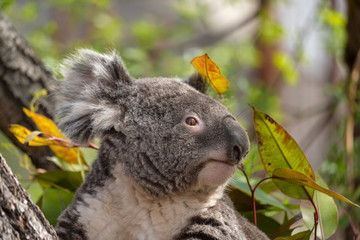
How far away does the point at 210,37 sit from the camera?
22.3 ft

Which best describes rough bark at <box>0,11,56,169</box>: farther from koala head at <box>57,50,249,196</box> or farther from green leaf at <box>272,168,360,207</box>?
green leaf at <box>272,168,360,207</box>

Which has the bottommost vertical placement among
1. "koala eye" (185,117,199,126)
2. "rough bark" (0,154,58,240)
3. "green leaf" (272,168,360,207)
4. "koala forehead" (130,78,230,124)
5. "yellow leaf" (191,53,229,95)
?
"green leaf" (272,168,360,207)

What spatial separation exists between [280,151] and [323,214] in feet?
0.98

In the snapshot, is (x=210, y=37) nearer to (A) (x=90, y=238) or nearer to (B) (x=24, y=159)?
(B) (x=24, y=159)

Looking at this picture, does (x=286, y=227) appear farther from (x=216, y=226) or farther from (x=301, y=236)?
(x=216, y=226)

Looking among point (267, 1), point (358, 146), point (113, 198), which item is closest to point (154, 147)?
point (113, 198)

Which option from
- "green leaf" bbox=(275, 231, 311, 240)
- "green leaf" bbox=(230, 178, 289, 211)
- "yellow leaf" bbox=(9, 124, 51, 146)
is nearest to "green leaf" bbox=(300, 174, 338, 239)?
"green leaf" bbox=(275, 231, 311, 240)

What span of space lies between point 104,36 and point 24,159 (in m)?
3.54

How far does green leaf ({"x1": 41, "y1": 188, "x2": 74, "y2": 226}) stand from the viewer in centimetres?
191

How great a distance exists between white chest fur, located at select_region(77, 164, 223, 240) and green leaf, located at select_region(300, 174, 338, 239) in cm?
36

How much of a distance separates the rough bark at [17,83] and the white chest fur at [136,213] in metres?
0.96

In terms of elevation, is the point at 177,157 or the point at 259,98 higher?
the point at 177,157

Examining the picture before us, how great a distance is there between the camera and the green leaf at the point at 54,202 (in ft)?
6.28

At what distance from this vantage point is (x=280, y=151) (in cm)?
161
